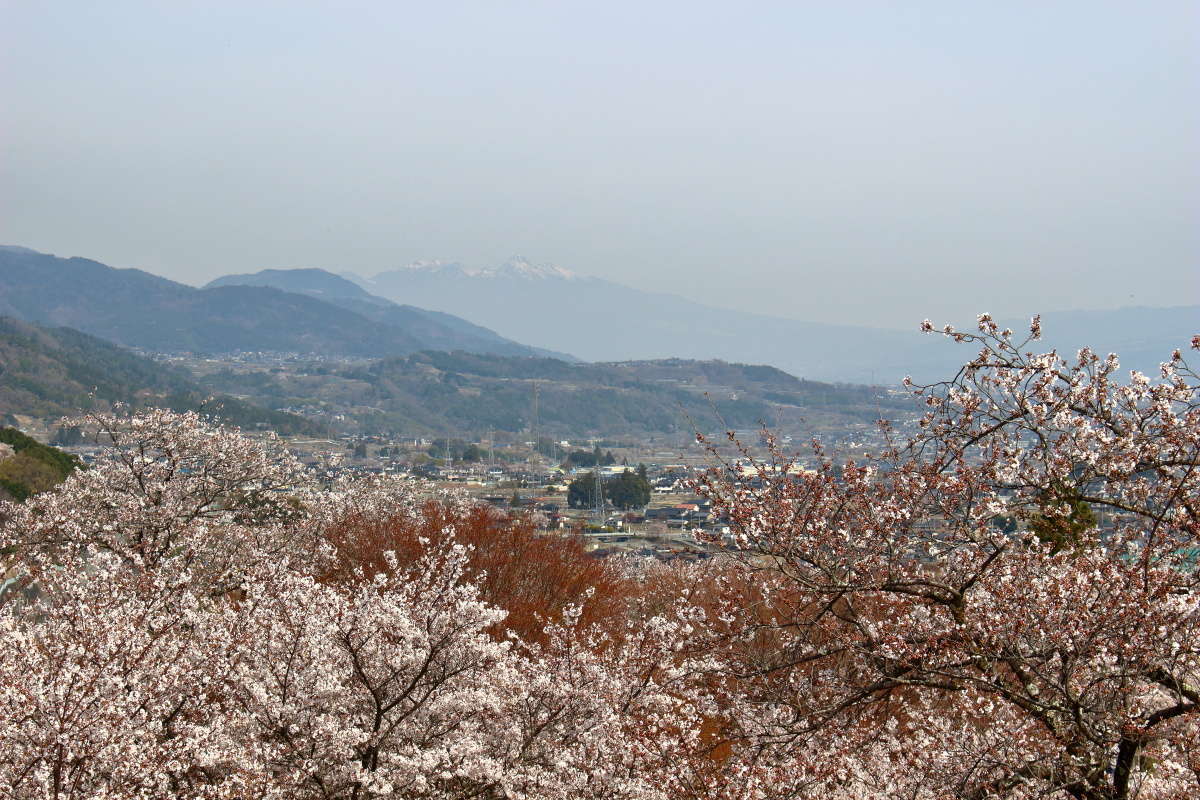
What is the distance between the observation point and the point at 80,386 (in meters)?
111

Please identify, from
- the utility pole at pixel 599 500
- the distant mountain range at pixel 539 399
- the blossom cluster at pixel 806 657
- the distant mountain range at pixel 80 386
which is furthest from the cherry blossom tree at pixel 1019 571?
the distant mountain range at pixel 539 399

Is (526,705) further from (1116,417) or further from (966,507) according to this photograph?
(1116,417)

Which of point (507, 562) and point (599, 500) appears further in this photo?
point (599, 500)

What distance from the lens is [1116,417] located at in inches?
267

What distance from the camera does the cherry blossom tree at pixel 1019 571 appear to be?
575 cm

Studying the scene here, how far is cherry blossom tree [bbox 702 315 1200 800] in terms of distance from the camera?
18.9 ft

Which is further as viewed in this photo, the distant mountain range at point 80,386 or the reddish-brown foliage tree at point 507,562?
the distant mountain range at point 80,386

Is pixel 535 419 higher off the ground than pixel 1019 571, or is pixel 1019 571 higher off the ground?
pixel 1019 571

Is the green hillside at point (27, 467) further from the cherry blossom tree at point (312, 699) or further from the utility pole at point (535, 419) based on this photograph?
the utility pole at point (535, 419)

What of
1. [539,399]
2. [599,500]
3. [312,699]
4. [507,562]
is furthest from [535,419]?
[312,699]

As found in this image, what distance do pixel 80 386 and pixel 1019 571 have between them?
409 ft

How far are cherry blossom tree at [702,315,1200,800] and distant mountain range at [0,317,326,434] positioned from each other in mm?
91050

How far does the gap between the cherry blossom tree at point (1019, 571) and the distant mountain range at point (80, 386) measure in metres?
91.1

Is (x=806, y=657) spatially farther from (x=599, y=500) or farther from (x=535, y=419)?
(x=535, y=419)
